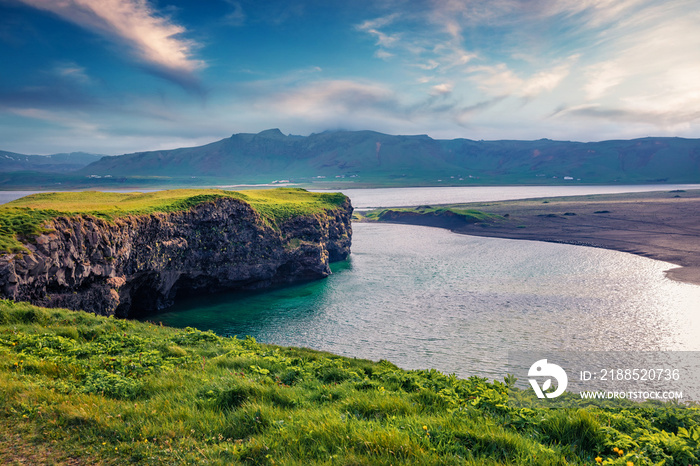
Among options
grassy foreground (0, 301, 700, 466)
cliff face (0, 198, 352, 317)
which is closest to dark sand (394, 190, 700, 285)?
cliff face (0, 198, 352, 317)

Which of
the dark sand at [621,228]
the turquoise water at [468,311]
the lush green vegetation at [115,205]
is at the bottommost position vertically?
the turquoise water at [468,311]

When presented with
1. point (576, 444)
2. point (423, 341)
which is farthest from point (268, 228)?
point (576, 444)

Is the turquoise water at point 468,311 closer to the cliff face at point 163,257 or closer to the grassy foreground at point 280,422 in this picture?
the cliff face at point 163,257

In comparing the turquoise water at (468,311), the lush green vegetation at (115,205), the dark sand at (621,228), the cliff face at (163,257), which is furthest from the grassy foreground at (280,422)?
the dark sand at (621,228)

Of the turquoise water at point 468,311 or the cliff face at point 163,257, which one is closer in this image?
the cliff face at point 163,257

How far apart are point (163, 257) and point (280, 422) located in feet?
144

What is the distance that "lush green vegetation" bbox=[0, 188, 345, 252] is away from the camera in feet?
100

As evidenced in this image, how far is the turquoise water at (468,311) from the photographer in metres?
34.2

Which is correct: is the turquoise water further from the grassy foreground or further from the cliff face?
the grassy foreground

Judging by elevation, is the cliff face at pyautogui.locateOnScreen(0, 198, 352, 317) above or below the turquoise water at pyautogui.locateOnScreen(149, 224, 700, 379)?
above

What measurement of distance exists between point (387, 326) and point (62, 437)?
1319 inches

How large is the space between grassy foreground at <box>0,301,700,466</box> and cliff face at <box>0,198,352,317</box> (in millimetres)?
20303

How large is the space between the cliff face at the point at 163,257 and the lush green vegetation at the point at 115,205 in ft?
3.84

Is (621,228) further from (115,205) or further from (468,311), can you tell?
(115,205)
